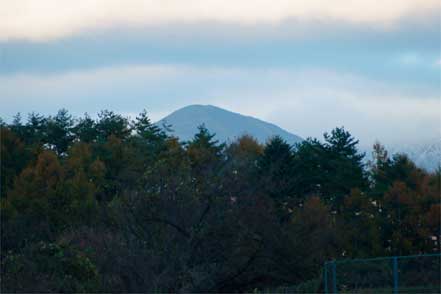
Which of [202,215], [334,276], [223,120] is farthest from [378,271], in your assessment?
[223,120]

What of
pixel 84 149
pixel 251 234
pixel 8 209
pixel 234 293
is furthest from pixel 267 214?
pixel 84 149

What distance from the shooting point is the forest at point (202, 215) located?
87.4 feet

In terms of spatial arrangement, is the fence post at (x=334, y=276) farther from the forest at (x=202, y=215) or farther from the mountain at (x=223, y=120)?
the mountain at (x=223, y=120)

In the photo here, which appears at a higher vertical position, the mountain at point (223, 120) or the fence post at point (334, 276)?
the mountain at point (223, 120)

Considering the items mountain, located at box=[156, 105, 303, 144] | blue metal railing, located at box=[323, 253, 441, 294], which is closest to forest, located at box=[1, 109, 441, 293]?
blue metal railing, located at box=[323, 253, 441, 294]

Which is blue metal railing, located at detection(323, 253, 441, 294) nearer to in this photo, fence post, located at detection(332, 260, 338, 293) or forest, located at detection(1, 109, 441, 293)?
fence post, located at detection(332, 260, 338, 293)

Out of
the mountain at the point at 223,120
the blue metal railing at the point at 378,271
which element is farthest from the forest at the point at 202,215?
the mountain at the point at 223,120

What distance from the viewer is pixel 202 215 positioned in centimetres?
2822

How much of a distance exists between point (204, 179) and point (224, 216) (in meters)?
1.60

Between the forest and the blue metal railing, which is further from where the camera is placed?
the forest

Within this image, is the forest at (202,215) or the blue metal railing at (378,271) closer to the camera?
the blue metal railing at (378,271)

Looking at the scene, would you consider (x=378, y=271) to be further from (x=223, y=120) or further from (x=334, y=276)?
(x=223, y=120)

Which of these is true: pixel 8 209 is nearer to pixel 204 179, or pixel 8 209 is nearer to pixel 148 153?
pixel 204 179

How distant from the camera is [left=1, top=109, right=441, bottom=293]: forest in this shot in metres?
26.6
